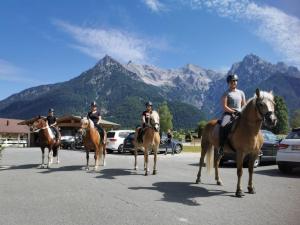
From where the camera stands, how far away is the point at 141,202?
348 inches

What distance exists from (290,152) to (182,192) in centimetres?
627

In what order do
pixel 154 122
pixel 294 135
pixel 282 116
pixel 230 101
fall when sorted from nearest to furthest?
pixel 230 101, pixel 154 122, pixel 294 135, pixel 282 116

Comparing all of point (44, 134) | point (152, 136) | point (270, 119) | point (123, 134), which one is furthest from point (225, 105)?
point (123, 134)

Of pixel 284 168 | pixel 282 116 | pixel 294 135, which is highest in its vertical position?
pixel 282 116

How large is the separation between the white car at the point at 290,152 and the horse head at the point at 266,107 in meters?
5.61

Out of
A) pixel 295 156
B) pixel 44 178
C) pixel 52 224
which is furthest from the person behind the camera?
pixel 295 156

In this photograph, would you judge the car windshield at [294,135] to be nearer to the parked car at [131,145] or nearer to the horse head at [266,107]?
the horse head at [266,107]

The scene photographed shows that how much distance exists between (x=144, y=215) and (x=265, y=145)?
43.4 ft

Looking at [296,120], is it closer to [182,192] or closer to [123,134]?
[123,134]

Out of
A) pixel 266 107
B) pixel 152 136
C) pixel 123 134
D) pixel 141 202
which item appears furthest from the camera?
pixel 123 134

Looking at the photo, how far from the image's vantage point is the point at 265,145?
64.0 feet

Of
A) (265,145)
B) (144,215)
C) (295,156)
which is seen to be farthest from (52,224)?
(265,145)

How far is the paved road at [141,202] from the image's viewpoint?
287 inches

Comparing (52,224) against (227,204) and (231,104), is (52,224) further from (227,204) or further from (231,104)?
(231,104)
